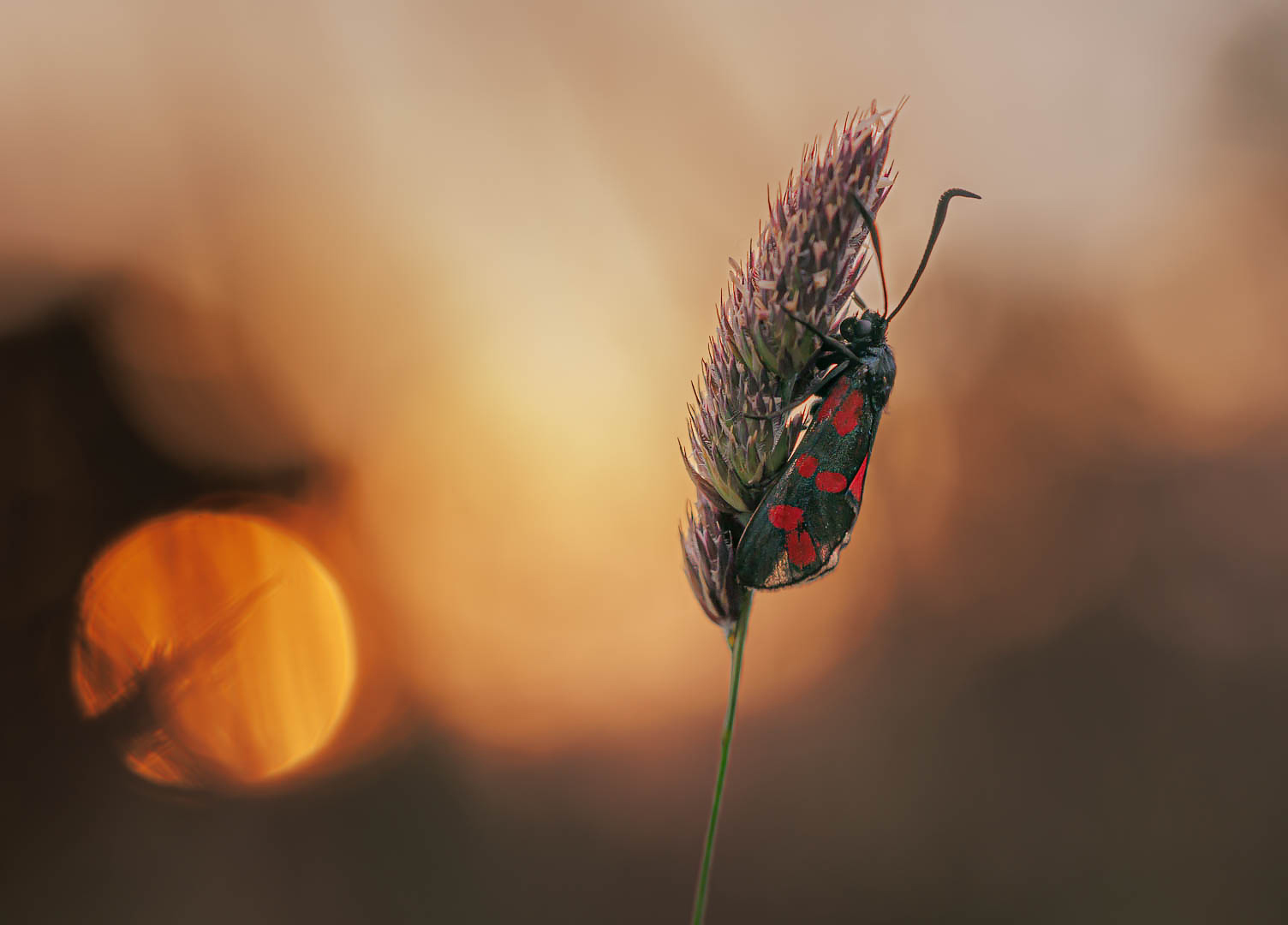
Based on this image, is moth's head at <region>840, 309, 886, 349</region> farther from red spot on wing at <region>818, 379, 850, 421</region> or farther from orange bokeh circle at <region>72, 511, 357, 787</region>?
orange bokeh circle at <region>72, 511, 357, 787</region>

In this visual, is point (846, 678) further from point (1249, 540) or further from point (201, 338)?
point (201, 338)

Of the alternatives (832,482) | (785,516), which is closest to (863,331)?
(832,482)

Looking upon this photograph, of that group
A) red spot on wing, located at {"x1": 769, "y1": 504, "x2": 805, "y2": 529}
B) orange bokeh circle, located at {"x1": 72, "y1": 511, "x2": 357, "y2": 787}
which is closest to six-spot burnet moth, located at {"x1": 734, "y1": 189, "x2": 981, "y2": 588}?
red spot on wing, located at {"x1": 769, "y1": 504, "x2": 805, "y2": 529}

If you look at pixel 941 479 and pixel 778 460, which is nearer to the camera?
pixel 778 460

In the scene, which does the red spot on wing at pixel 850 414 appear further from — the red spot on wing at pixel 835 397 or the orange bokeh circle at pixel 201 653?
the orange bokeh circle at pixel 201 653

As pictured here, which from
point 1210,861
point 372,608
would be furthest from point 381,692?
point 1210,861

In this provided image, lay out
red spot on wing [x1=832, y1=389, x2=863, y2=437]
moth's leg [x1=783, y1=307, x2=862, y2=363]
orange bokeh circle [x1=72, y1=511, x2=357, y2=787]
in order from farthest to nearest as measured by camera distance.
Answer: red spot on wing [x1=832, y1=389, x2=863, y2=437], moth's leg [x1=783, y1=307, x2=862, y2=363], orange bokeh circle [x1=72, y1=511, x2=357, y2=787]

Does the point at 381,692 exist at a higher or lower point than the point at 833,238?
lower
